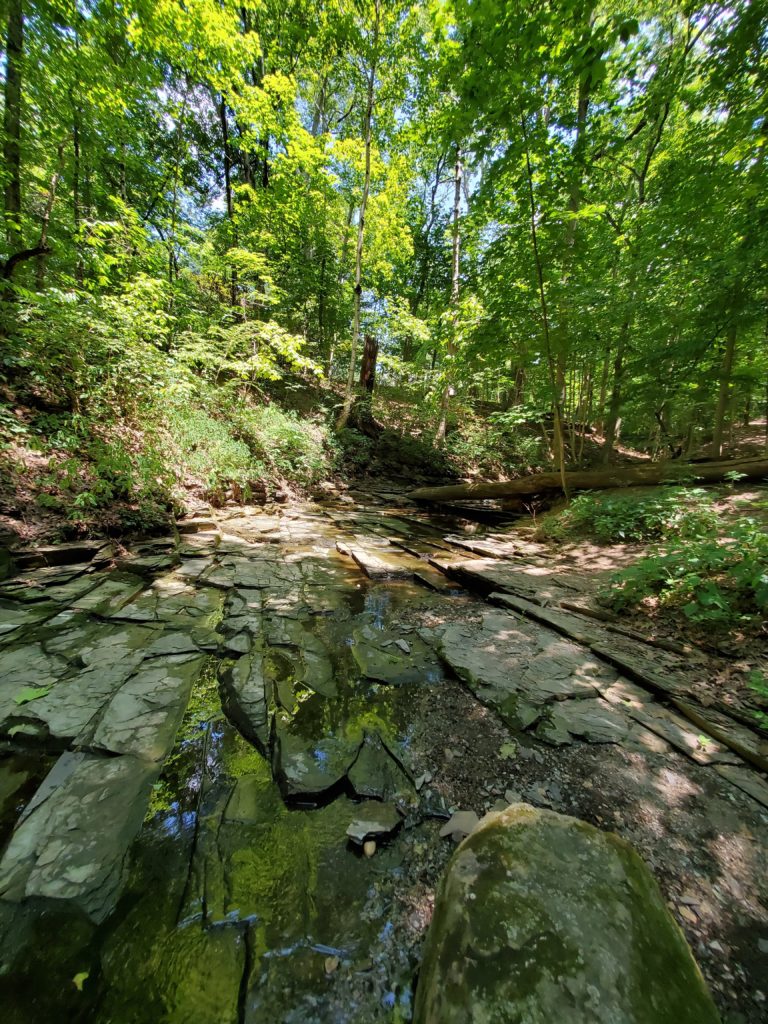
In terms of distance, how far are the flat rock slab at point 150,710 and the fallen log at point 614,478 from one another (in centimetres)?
709

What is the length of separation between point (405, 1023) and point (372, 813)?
0.72 meters

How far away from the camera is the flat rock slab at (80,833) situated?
1.46 m

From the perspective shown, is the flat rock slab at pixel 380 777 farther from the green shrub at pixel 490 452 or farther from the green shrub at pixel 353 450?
the green shrub at pixel 490 452

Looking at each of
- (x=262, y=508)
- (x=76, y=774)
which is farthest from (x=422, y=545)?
(x=76, y=774)

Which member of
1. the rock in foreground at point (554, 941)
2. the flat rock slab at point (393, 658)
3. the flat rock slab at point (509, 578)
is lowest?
the flat rock slab at point (393, 658)

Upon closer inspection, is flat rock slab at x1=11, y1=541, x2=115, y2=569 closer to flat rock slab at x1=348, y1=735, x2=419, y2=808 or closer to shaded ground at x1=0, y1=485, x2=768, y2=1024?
shaded ground at x1=0, y1=485, x2=768, y2=1024

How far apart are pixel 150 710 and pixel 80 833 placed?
0.80 meters

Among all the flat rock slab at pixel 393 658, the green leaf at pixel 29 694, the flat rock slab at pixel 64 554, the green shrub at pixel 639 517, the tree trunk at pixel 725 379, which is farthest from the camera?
the tree trunk at pixel 725 379

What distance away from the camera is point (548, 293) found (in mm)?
6977

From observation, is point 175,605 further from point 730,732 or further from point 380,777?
point 730,732

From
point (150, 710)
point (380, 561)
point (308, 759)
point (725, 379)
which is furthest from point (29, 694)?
point (725, 379)

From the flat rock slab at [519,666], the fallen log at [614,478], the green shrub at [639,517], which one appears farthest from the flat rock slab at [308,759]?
the fallen log at [614,478]

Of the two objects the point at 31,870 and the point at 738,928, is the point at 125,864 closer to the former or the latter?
the point at 31,870

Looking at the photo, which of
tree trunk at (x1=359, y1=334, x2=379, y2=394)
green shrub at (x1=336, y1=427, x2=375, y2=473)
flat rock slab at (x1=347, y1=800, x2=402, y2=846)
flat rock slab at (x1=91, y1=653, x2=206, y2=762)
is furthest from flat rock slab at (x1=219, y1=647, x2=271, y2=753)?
tree trunk at (x1=359, y1=334, x2=379, y2=394)
